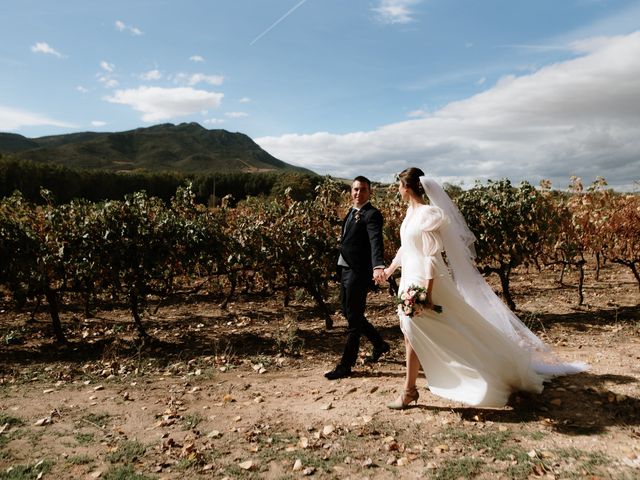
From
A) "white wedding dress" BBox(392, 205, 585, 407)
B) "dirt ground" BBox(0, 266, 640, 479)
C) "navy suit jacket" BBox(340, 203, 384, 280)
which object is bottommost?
"dirt ground" BBox(0, 266, 640, 479)

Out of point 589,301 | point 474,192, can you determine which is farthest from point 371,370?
point 589,301

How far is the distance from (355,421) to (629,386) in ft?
10.7

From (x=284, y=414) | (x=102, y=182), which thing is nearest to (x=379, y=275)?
(x=284, y=414)

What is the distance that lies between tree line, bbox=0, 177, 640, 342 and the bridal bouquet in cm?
429

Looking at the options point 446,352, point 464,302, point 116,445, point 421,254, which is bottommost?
point 116,445

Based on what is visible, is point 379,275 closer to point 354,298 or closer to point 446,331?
point 354,298

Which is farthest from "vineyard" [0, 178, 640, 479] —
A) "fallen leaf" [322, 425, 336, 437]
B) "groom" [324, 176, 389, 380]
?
"groom" [324, 176, 389, 380]

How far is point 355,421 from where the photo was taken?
473 centimetres

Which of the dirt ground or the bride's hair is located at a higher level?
the bride's hair

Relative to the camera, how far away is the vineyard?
4086 mm

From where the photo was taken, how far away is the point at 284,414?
5043 millimetres

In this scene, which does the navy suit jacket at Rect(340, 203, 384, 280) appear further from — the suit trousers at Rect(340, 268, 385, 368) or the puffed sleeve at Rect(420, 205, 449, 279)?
the puffed sleeve at Rect(420, 205, 449, 279)

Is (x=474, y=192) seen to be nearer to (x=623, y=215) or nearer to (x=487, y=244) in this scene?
(x=487, y=244)

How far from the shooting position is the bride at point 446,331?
15.1 feet
